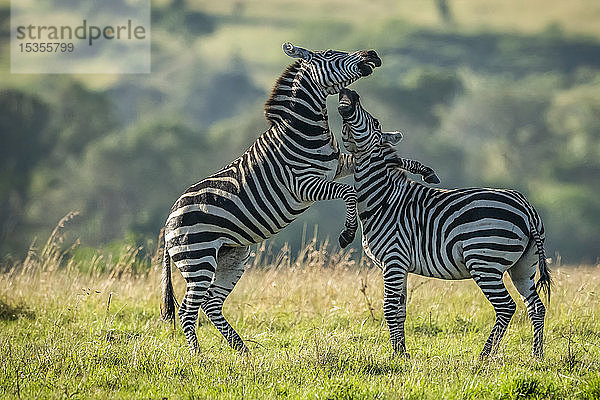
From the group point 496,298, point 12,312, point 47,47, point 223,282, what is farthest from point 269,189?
point 47,47

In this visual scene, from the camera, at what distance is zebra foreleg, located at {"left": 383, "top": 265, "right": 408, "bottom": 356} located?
755 cm

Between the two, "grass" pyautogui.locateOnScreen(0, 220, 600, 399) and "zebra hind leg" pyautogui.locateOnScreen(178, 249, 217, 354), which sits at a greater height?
"zebra hind leg" pyautogui.locateOnScreen(178, 249, 217, 354)

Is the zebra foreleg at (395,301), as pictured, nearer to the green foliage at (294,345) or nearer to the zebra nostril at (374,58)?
the green foliage at (294,345)

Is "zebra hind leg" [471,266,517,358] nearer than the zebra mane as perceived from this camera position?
Yes

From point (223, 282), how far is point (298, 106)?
2167mm

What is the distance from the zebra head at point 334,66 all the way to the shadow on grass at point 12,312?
4.73 metres

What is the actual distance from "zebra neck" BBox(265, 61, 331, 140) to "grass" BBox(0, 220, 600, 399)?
221cm

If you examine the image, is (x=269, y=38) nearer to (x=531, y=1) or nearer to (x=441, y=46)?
(x=441, y=46)

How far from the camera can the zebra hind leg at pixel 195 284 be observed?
7.82 m

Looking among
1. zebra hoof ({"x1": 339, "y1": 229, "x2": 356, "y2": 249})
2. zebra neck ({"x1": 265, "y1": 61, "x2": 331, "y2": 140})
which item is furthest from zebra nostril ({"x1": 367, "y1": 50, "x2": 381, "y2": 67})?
zebra hoof ({"x1": 339, "y1": 229, "x2": 356, "y2": 249})

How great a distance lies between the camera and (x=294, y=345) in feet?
26.8

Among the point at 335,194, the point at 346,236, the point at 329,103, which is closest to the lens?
the point at 335,194

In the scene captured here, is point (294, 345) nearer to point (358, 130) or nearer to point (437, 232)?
point (437, 232)

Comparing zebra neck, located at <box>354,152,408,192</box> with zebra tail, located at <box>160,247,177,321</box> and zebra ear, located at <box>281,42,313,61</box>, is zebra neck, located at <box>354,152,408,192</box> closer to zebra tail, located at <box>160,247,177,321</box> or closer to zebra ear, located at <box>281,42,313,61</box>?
zebra ear, located at <box>281,42,313,61</box>
